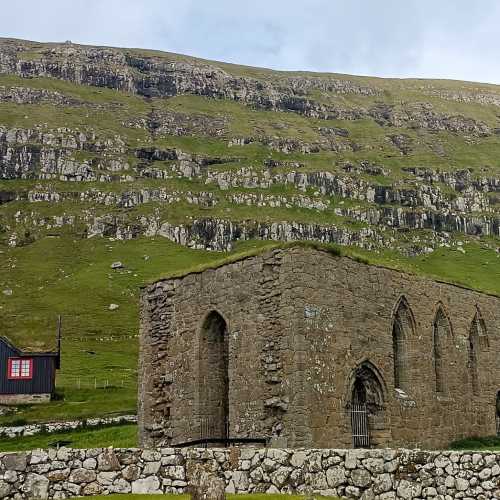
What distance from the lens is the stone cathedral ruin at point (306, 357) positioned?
24.2 m

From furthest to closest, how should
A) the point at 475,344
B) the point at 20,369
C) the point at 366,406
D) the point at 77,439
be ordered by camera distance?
the point at 20,369, the point at 77,439, the point at 475,344, the point at 366,406

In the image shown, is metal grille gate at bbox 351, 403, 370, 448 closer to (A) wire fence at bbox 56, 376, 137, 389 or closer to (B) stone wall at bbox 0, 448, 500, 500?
(B) stone wall at bbox 0, 448, 500, 500

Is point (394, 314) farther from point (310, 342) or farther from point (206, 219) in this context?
point (206, 219)

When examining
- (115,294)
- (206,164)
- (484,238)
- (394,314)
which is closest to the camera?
(394,314)

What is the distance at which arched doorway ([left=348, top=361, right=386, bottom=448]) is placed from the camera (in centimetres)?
2597

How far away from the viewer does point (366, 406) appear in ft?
87.8

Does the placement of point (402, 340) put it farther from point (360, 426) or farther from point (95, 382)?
point (95, 382)

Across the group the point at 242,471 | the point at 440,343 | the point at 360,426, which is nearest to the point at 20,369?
the point at 440,343

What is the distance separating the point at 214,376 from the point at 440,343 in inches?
401

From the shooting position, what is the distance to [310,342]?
2422 centimetres

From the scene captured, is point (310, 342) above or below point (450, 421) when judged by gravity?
above

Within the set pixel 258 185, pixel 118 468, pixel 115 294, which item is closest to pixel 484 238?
pixel 258 185

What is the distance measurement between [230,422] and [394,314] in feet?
25.1

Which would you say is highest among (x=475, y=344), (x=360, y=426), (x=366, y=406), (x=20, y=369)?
(x=20, y=369)
